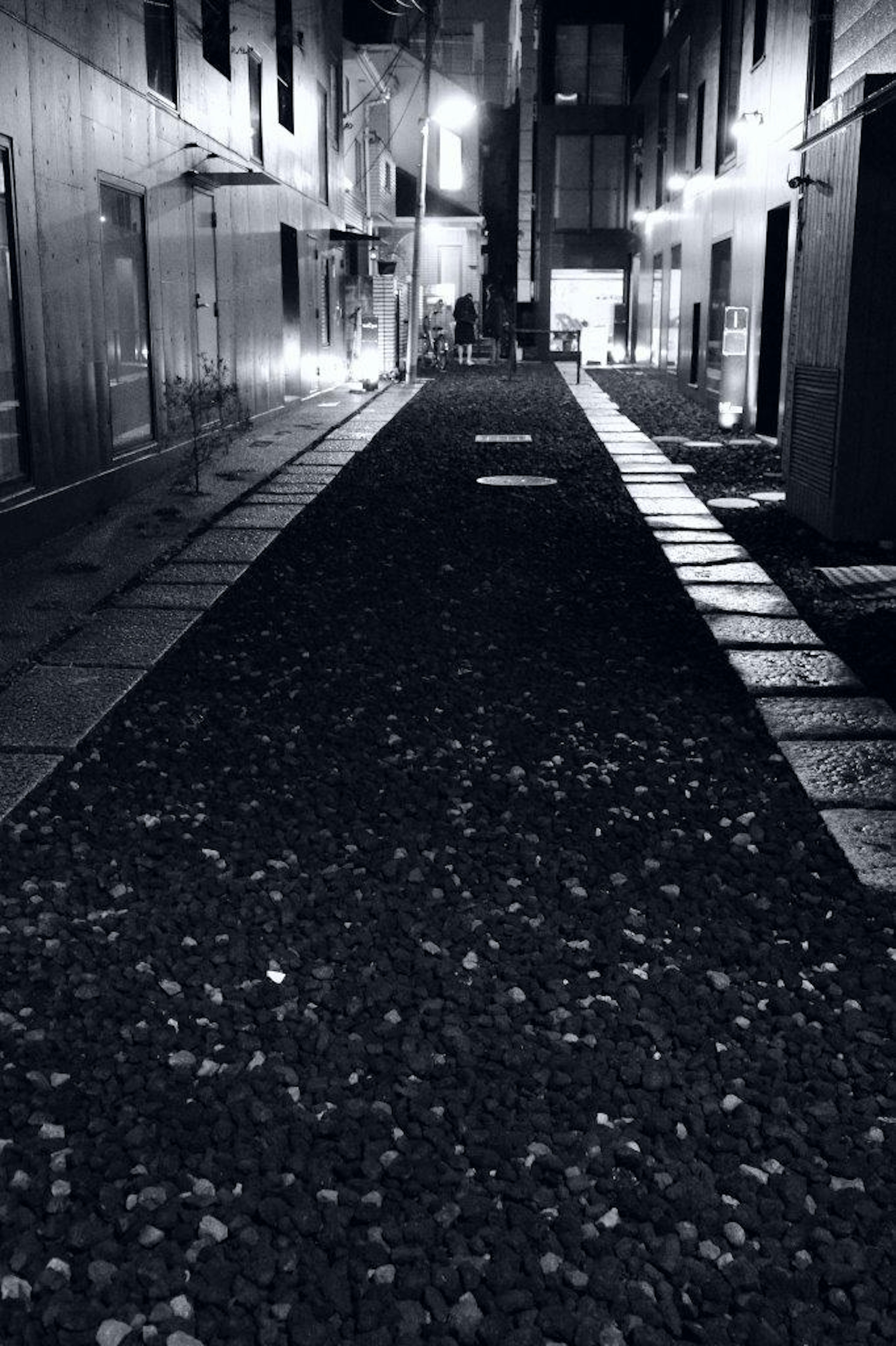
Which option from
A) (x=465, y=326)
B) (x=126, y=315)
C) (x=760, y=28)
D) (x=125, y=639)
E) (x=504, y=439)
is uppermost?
(x=760, y=28)

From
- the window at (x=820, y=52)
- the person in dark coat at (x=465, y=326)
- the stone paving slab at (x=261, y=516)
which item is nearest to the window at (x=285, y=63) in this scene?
the window at (x=820, y=52)

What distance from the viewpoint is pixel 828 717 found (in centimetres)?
525

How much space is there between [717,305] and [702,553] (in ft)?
48.2

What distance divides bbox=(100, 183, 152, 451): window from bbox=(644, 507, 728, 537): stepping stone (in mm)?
4927

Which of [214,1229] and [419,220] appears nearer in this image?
[214,1229]

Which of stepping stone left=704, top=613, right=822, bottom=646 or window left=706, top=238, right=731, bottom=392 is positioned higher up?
window left=706, top=238, right=731, bottom=392

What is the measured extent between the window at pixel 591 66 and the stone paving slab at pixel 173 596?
40.5 metres

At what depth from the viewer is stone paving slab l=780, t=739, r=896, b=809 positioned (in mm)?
4355

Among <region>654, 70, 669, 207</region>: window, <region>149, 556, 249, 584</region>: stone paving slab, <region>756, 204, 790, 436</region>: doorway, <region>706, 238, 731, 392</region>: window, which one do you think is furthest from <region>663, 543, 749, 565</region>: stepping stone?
<region>654, 70, 669, 207</region>: window

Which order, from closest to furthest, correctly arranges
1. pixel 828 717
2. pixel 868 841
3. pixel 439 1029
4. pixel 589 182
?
1. pixel 439 1029
2. pixel 868 841
3. pixel 828 717
4. pixel 589 182

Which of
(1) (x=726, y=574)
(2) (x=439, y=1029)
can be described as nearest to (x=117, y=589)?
(1) (x=726, y=574)

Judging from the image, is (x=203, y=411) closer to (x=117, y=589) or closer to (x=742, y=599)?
(x=117, y=589)

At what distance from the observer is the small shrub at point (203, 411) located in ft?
41.1

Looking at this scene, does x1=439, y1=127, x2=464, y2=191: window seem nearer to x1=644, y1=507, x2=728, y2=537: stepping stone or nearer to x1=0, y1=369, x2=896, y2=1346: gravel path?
x1=644, y1=507, x2=728, y2=537: stepping stone
